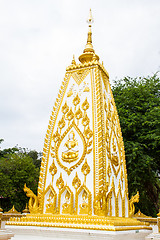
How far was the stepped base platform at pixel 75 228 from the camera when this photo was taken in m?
5.51

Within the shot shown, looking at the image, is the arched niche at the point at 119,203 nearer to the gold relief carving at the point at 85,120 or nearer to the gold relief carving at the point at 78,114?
the gold relief carving at the point at 85,120

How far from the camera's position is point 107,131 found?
→ 23.1ft

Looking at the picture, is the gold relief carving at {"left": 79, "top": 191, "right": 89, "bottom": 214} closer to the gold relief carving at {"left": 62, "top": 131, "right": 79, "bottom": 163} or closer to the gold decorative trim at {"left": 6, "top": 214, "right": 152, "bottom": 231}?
the gold decorative trim at {"left": 6, "top": 214, "right": 152, "bottom": 231}

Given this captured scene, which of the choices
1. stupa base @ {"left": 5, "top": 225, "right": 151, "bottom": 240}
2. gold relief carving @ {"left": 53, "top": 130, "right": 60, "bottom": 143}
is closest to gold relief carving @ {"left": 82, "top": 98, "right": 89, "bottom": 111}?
gold relief carving @ {"left": 53, "top": 130, "right": 60, "bottom": 143}

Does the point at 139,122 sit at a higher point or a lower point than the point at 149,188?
higher

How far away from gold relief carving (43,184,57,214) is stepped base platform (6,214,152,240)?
0.55ft

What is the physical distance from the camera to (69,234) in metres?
5.78

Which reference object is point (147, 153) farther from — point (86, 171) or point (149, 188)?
point (86, 171)

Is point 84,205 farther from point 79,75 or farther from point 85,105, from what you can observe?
point 79,75

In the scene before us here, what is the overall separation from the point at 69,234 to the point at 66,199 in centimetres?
92

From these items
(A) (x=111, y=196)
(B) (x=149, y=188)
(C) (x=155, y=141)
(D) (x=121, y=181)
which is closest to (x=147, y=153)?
(C) (x=155, y=141)

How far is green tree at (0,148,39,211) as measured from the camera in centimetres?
1505

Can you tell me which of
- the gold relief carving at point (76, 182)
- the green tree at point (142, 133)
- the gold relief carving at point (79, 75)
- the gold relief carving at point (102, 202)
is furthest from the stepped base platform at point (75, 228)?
the green tree at point (142, 133)

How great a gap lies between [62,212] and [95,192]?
1004 mm
